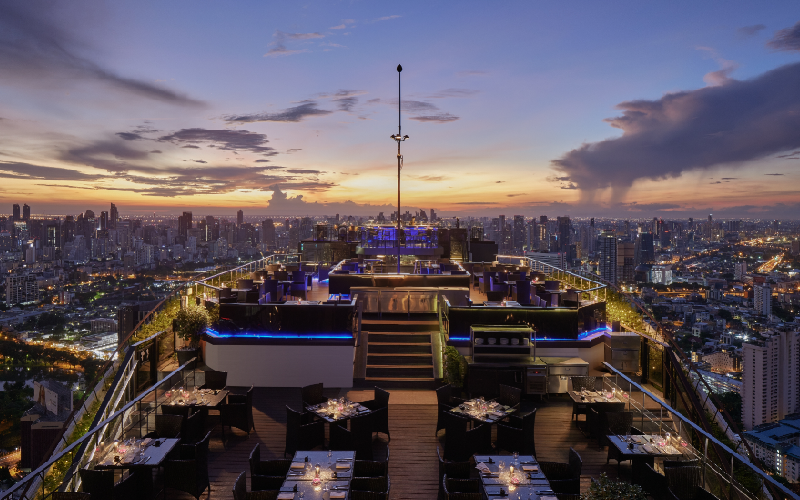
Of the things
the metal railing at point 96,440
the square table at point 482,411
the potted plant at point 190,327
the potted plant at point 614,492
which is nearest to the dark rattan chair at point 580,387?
the square table at point 482,411

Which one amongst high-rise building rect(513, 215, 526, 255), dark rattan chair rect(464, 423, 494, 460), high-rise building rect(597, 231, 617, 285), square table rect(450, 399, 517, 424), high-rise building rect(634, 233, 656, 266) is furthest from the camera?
high-rise building rect(513, 215, 526, 255)

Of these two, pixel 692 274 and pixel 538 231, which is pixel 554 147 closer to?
pixel 692 274

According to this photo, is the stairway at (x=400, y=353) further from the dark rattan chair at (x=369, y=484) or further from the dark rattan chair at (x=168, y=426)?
the dark rattan chair at (x=369, y=484)

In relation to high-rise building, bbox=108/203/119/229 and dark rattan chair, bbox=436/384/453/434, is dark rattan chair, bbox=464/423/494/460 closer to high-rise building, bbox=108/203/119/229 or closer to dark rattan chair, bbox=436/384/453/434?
dark rattan chair, bbox=436/384/453/434

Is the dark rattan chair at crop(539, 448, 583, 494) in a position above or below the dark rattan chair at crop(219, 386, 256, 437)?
above

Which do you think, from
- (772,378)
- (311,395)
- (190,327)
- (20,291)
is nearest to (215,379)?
(311,395)

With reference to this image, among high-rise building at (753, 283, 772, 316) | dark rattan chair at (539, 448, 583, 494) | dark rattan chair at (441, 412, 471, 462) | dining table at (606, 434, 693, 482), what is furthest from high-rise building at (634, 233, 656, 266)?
→ dark rattan chair at (539, 448, 583, 494)
